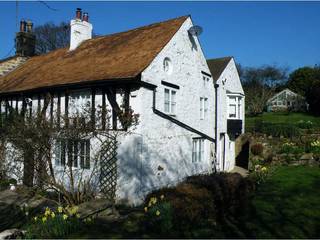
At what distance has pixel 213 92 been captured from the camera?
896 inches

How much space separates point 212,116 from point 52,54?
37.7 ft

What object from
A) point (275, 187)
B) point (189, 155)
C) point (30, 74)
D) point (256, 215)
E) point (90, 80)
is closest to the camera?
point (256, 215)

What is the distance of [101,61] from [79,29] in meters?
6.67

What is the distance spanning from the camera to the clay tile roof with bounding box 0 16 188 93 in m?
15.8

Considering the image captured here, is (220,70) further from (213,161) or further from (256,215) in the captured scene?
(256,215)

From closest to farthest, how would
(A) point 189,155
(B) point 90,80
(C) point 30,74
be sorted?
(B) point 90,80 < (A) point 189,155 < (C) point 30,74

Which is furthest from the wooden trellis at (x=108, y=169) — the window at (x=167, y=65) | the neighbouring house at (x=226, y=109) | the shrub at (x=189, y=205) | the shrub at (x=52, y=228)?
the neighbouring house at (x=226, y=109)

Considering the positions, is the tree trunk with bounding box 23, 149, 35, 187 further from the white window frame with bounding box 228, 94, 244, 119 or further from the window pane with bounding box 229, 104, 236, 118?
the window pane with bounding box 229, 104, 236, 118

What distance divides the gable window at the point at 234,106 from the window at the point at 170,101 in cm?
920

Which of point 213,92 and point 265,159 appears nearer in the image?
point 213,92

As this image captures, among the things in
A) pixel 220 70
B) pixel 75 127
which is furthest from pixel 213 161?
pixel 75 127

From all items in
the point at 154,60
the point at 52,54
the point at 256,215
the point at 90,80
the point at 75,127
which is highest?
the point at 52,54

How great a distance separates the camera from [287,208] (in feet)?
44.7

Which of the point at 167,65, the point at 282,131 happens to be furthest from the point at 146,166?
the point at 282,131
